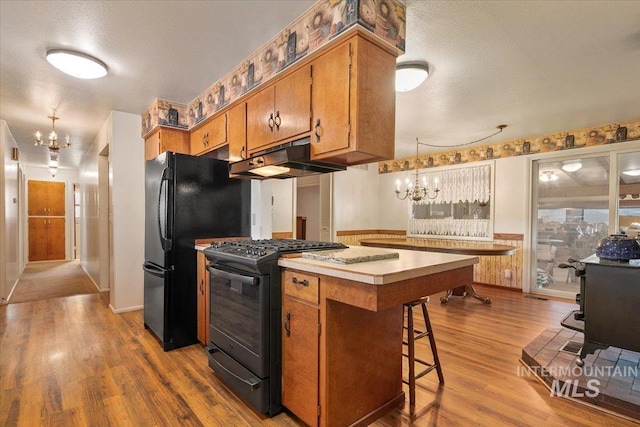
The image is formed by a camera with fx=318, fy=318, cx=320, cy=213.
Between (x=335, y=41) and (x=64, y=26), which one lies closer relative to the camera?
(x=335, y=41)

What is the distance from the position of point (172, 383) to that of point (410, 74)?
3.04m

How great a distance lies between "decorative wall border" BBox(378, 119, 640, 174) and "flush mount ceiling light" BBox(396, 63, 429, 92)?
3151mm

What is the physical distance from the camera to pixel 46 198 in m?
8.20

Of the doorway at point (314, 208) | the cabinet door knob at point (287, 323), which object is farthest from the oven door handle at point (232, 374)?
the doorway at point (314, 208)

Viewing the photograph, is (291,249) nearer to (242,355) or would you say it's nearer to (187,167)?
(242,355)

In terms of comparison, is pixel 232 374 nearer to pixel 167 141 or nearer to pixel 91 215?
pixel 167 141

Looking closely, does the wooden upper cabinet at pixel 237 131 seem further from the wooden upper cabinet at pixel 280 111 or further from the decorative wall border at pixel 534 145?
the decorative wall border at pixel 534 145

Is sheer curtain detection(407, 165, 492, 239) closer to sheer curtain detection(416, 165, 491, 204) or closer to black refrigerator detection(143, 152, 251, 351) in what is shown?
sheer curtain detection(416, 165, 491, 204)

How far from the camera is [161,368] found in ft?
8.05

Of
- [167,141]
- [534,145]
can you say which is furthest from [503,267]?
[167,141]

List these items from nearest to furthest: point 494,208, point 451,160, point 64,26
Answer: point 64,26, point 494,208, point 451,160

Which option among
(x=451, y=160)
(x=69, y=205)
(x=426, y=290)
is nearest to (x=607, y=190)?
(x=451, y=160)

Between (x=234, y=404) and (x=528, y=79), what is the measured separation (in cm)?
359

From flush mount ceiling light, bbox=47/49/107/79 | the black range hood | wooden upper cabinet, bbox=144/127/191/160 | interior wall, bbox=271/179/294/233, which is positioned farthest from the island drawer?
interior wall, bbox=271/179/294/233
